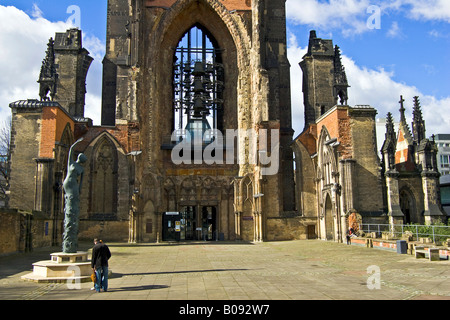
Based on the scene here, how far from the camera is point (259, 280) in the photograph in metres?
12.4

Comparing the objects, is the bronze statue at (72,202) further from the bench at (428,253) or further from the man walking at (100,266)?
the bench at (428,253)

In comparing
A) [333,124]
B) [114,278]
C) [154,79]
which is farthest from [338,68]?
[114,278]

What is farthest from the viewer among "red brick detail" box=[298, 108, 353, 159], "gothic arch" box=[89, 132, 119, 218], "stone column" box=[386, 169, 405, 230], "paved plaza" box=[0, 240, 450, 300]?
"gothic arch" box=[89, 132, 119, 218]

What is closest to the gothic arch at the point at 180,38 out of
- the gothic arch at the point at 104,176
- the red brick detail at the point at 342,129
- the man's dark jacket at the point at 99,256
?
the gothic arch at the point at 104,176

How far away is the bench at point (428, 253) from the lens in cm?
1655

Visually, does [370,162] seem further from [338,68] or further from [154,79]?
[154,79]

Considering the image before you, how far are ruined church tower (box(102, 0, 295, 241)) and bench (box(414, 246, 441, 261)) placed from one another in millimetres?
13784

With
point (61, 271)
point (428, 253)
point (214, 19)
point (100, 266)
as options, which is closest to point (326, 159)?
point (428, 253)

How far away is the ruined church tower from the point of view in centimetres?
3100

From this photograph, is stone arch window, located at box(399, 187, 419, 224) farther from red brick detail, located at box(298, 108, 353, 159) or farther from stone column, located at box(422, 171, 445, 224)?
red brick detail, located at box(298, 108, 353, 159)

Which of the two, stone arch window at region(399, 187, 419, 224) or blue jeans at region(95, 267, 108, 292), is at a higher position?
stone arch window at region(399, 187, 419, 224)

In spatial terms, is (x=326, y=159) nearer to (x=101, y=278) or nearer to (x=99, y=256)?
(x=99, y=256)

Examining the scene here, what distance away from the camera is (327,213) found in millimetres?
30156

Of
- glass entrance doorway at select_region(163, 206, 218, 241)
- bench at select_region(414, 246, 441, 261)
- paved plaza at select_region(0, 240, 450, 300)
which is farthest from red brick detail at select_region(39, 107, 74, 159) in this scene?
bench at select_region(414, 246, 441, 261)
